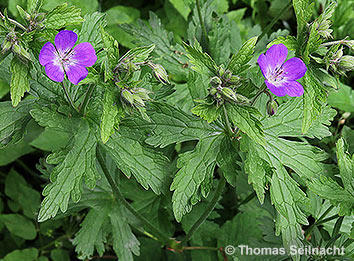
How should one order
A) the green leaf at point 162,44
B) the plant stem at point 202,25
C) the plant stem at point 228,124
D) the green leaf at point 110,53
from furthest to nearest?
the green leaf at point 162,44
the plant stem at point 202,25
the plant stem at point 228,124
the green leaf at point 110,53

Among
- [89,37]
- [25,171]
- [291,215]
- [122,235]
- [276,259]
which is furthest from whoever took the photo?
[25,171]

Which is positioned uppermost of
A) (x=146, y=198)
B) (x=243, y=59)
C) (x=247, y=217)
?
(x=243, y=59)

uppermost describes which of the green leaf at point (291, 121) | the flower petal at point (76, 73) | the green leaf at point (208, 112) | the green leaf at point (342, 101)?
the flower petal at point (76, 73)

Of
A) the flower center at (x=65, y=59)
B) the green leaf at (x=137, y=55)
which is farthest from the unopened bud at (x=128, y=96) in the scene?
the flower center at (x=65, y=59)

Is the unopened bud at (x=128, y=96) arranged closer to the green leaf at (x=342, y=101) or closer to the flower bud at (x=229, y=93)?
the flower bud at (x=229, y=93)

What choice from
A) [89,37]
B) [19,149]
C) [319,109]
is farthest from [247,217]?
[19,149]

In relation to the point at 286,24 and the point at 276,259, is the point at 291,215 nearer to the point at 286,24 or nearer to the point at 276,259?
the point at 276,259

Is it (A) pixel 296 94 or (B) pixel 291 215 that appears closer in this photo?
(A) pixel 296 94
